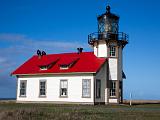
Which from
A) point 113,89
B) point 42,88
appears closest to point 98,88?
point 113,89

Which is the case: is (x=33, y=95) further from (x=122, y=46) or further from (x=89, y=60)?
(x=122, y=46)

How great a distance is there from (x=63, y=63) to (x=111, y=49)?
211 inches

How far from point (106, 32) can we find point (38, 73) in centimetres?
863

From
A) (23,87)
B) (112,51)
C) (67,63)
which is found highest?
(112,51)

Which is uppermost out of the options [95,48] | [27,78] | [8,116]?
[95,48]

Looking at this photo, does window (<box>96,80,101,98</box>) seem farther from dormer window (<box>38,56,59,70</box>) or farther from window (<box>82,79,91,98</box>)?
dormer window (<box>38,56,59,70</box>)

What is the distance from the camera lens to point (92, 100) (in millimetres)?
33406

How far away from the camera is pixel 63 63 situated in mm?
36156

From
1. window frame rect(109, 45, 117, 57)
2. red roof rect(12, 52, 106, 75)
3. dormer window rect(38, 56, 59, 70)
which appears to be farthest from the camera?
dormer window rect(38, 56, 59, 70)

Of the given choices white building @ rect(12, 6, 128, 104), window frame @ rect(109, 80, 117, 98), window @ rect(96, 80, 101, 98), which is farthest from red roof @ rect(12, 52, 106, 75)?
window frame @ rect(109, 80, 117, 98)

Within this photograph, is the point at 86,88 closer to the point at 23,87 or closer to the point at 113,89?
the point at 113,89

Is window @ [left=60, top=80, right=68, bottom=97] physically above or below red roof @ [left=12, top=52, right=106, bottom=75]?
below

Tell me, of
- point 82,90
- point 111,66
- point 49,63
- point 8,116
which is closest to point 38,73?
point 49,63

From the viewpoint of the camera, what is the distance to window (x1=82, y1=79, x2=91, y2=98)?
1329 inches
